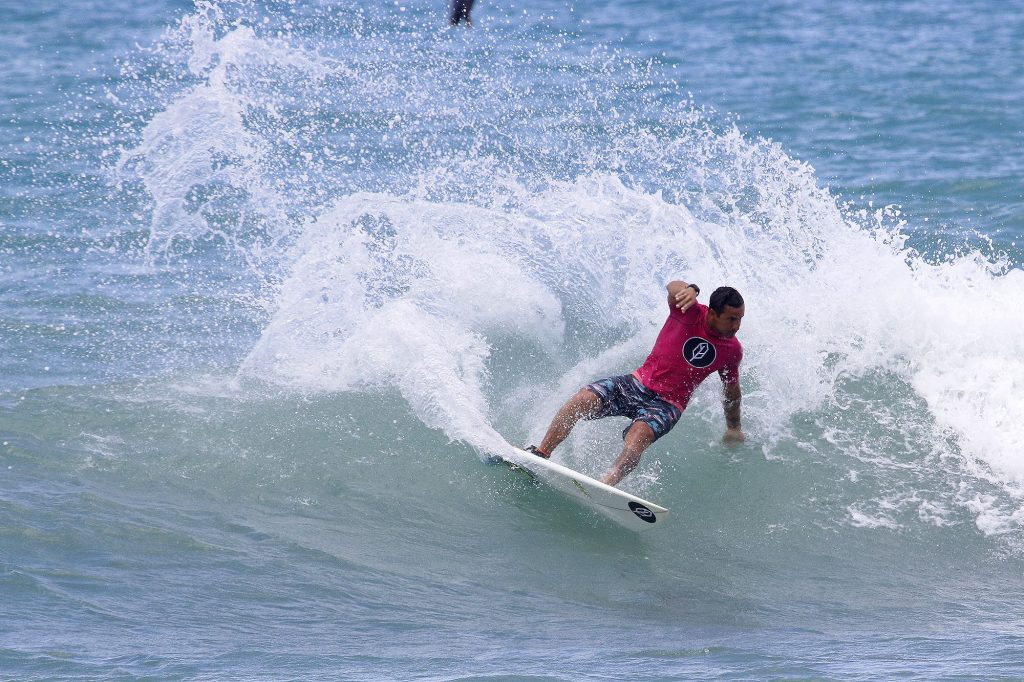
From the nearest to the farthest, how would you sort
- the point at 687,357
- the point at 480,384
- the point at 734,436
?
1. the point at 687,357
2. the point at 734,436
3. the point at 480,384

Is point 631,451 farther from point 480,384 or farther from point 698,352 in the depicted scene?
point 480,384

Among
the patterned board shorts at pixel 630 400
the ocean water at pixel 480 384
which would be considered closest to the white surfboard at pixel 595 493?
the ocean water at pixel 480 384

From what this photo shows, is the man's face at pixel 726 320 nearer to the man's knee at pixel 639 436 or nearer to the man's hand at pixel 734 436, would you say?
the man's knee at pixel 639 436

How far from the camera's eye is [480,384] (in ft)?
31.2

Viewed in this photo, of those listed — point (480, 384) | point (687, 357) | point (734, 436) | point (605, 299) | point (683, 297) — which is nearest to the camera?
point (683, 297)

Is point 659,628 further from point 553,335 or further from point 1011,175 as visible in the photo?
point 1011,175

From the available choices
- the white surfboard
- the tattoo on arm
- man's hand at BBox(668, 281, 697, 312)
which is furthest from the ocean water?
man's hand at BBox(668, 281, 697, 312)

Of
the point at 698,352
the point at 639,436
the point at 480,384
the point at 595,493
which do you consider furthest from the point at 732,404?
the point at 480,384

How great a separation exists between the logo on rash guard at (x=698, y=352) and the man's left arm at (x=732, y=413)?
0.35 m

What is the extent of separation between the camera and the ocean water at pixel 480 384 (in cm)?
648

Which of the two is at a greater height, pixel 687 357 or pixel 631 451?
pixel 687 357

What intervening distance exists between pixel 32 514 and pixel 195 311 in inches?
174

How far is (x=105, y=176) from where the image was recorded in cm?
1527

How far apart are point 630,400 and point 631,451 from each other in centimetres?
51
